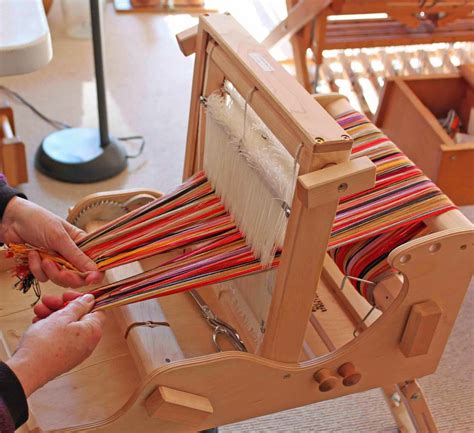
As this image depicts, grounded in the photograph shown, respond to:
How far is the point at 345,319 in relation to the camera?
1377 millimetres

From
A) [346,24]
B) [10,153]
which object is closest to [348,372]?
[10,153]

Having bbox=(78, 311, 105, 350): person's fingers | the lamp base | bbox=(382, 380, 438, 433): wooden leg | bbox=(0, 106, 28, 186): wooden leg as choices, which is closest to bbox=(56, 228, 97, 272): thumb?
bbox=(78, 311, 105, 350): person's fingers

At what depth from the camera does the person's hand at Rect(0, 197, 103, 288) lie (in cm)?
116

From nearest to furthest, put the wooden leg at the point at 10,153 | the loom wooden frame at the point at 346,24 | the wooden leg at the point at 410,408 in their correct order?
the wooden leg at the point at 410,408 < the wooden leg at the point at 10,153 < the loom wooden frame at the point at 346,24

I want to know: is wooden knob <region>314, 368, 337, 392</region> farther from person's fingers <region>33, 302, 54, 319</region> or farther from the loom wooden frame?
the loom wooden frame

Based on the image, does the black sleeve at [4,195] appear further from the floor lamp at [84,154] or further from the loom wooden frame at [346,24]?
the loom wooden frame at [346,24]

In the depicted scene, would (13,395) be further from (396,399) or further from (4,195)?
(396,399)

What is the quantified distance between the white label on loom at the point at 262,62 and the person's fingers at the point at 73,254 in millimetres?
407

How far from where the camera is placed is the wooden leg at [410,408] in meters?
1.44

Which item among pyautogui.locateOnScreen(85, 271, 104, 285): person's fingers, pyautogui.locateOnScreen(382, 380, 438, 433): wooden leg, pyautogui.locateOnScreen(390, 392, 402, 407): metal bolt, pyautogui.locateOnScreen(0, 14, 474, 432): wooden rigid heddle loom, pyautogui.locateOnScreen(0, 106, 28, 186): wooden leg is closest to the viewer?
pyautogui.locateOnScreen(0, 14, 474, 432): wooden rigid heddle loom

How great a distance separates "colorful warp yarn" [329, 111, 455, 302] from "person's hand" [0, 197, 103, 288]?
1.29 feet

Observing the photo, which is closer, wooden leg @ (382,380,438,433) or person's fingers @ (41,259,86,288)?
person's fingers @ (41,259,86,288)

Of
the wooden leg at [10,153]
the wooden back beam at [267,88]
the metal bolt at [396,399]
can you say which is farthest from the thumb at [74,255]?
the wooden leg at [10,153]

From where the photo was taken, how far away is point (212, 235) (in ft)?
3.94
